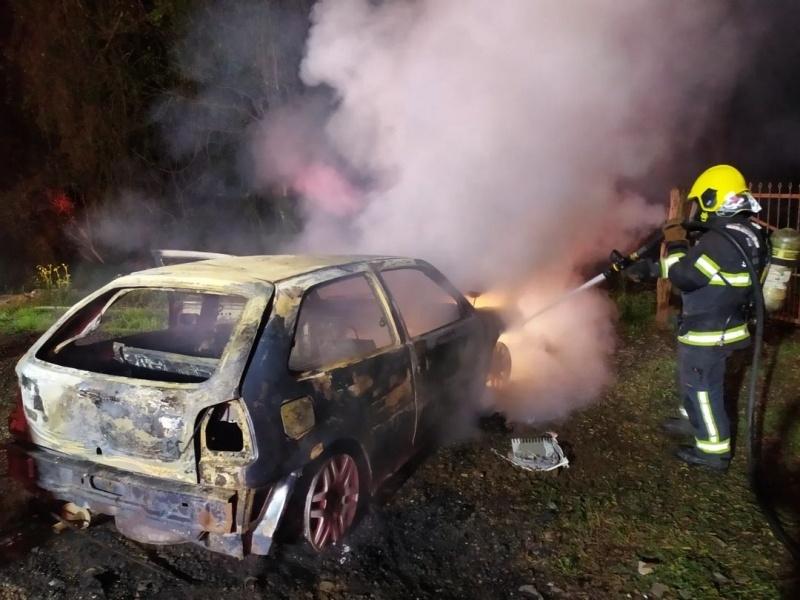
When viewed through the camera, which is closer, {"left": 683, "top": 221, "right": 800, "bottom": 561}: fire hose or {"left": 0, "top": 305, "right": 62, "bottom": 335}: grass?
{"left": 683, "top": 221, "right": 800, "bottom": 561}: fire hose

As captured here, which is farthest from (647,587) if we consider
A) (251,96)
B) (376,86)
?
(251,96)

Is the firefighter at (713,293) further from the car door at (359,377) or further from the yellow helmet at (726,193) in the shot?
the car door at (359,377)

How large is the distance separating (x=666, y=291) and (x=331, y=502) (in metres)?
6.01

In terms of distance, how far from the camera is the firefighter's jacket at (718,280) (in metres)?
3.97

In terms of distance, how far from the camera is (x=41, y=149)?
16.2 m

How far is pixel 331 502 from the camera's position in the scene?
3223 mm

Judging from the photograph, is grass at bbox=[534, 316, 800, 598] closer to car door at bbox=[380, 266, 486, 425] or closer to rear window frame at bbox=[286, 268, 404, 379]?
car door at bbox=[380, 266, 486, 425]

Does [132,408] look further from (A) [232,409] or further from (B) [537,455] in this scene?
(B) [537,455]

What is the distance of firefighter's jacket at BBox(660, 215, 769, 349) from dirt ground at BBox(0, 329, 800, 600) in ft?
3.20

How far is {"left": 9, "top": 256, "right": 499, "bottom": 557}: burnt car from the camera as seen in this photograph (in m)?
2.77

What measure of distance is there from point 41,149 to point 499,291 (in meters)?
14.3

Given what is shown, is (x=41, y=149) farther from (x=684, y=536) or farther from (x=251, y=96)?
(x=684, y=536)

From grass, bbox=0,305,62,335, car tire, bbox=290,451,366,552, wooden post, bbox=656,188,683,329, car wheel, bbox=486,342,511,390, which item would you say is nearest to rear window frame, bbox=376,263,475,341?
car wheel, bbox=486,342,511,390

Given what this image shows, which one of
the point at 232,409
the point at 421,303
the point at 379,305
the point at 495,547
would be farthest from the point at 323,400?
the point at 421,303
